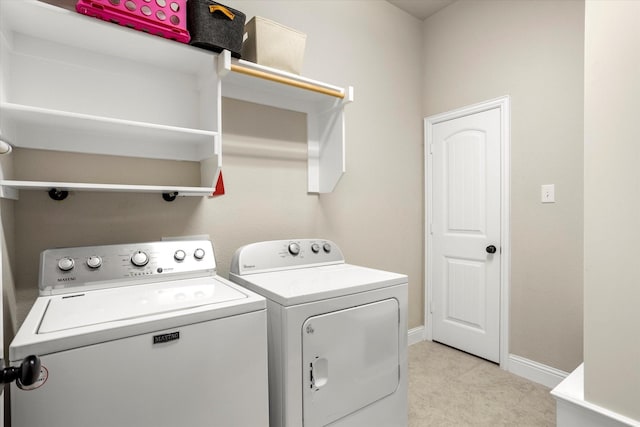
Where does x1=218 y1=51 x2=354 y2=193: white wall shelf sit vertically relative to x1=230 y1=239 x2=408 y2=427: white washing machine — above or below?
above

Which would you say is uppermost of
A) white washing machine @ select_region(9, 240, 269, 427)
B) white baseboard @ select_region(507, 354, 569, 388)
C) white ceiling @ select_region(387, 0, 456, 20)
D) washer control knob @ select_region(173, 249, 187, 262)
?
white ceiling @ select_region(387, 0, 456, 20)

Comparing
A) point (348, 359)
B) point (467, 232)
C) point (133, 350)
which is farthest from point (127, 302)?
point (467, 232)

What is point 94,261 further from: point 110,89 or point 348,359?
point 348,359

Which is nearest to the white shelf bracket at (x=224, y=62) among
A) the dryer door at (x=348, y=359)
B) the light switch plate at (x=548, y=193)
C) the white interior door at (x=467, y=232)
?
the dryer door at (x=348, y=359)

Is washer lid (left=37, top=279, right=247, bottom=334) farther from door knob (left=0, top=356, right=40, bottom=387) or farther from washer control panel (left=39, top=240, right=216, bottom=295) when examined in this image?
door knob (left=0, top=356, right=40, bottom=387)

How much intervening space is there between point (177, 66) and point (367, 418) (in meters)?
1.95

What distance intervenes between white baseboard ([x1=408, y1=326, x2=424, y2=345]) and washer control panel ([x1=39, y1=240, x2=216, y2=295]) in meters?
2.06

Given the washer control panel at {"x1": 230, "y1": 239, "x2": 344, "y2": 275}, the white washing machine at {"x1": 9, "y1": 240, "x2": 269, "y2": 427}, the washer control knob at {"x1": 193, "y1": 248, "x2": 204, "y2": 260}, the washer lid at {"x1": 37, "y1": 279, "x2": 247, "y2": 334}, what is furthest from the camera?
the washer control panel at {"x1": 230, "y1": 239, "x2": 344, "y2": 275}

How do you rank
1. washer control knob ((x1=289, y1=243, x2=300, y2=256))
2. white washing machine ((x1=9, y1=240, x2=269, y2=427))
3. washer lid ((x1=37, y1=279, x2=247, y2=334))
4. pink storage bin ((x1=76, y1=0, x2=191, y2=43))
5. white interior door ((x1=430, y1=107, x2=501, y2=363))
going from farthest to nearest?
white interior door ((x1=430, y1=107, x2=501, y2=363)) < washer control knob ((x1=289, y1=243, x2=300, y2=256)) < pink storage bin ((x1=76, y1=0, x2=191, y2=43)) < washer lid ((x1=37, y1=279, x2=247, y2=334)) < white washing machine ((x1=9, y1=240, x2=269, y2=427))

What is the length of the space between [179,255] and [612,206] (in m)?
1.89

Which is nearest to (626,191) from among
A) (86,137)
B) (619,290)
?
(619,290)

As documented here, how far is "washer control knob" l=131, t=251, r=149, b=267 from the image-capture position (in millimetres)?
1488

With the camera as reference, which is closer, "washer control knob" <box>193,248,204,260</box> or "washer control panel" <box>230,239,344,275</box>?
"washer control knob" <box>193,248,204,260</box>

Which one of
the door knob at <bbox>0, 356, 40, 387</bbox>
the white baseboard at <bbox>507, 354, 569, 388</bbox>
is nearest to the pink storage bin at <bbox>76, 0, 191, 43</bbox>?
the door knob at <bbox>0, 356, 40, 387</bbox>
